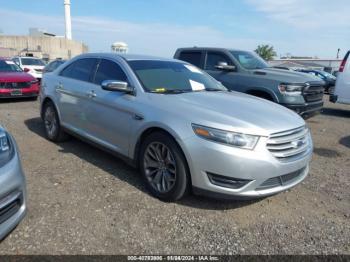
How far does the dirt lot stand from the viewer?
2.97 m

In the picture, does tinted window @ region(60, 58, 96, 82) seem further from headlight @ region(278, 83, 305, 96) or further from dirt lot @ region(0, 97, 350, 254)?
headlight @ region(278, 83, 305, 96)

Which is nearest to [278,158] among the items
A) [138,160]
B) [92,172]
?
[138,160]

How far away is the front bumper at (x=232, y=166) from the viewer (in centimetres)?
320

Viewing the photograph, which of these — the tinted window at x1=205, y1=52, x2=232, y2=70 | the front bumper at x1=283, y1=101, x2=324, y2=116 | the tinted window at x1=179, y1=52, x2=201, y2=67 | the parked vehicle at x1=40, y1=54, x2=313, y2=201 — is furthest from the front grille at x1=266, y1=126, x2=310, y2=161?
the tinted window at x1=179, y1=52, x2=201, y2=67

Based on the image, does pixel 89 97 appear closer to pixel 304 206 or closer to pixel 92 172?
pixel 92 172

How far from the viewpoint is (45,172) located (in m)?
4.54

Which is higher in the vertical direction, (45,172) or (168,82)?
(168,82)

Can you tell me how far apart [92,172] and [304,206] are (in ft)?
8.98

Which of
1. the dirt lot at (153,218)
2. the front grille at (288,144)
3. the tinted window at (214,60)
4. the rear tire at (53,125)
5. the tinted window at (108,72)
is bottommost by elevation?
the dirt lot at (153,218)

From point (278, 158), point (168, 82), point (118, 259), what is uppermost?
point (168, 82)

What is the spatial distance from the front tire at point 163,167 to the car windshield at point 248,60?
4758 mm

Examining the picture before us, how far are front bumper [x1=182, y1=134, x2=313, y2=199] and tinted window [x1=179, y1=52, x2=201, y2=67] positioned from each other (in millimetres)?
5551

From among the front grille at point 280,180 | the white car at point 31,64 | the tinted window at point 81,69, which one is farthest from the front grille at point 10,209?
the white car at point 31,64

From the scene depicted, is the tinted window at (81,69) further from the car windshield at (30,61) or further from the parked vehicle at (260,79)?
the car windshield at (30,61)
